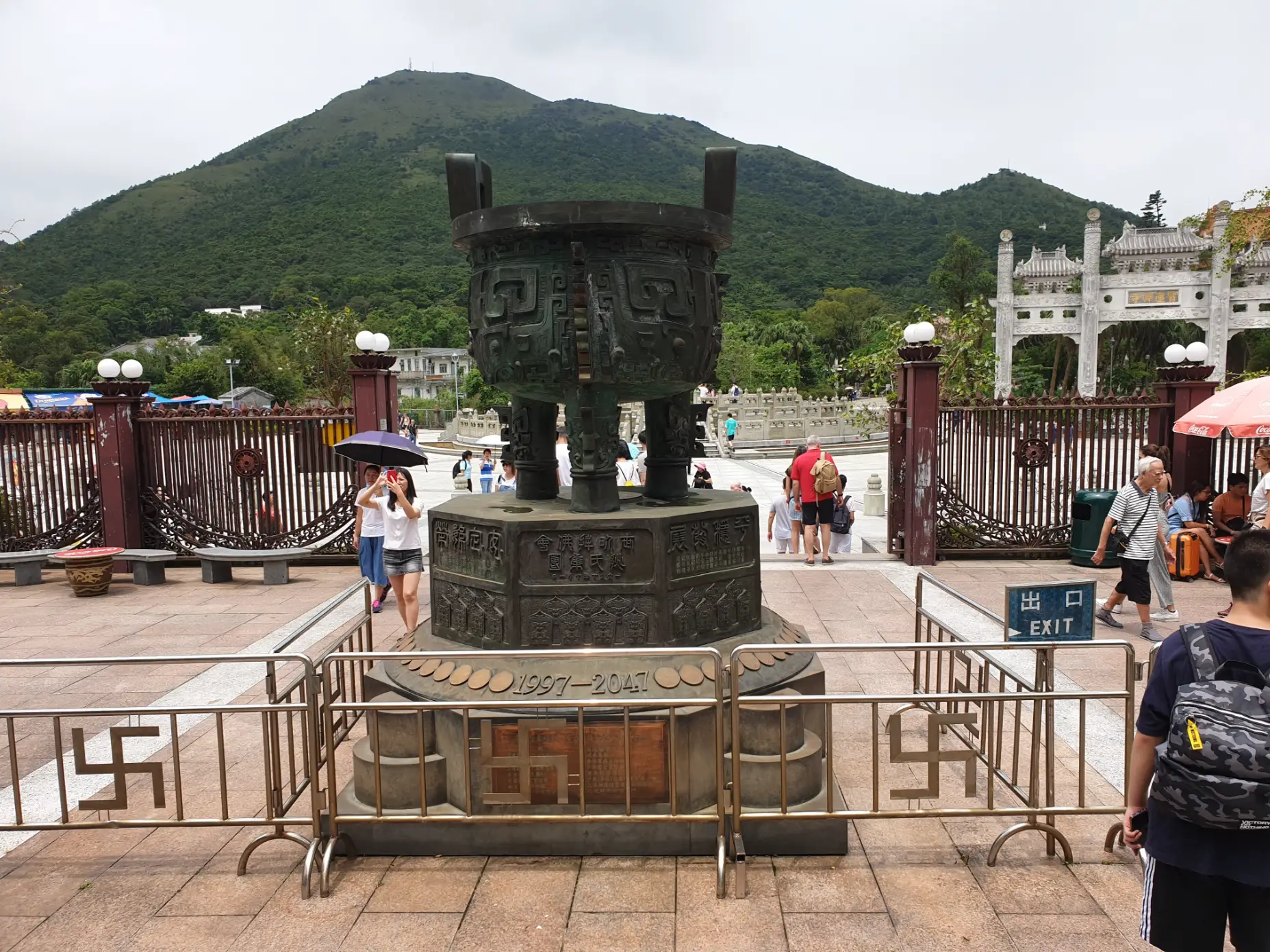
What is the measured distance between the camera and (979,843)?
3.67m

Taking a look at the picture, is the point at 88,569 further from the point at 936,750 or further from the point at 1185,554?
the point at 1185,554

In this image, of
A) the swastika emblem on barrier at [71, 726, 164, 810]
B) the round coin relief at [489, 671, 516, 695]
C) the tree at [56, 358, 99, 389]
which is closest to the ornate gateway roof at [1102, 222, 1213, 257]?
the round coin relief at [489, 671, 516, 695]

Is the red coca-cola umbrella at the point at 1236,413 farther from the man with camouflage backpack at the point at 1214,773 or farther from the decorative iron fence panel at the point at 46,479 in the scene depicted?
A: the decorative iron fence panel at the point at 46,479

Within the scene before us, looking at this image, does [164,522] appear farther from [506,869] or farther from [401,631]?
[506,869]

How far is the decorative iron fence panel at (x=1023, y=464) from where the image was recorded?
1034 cm

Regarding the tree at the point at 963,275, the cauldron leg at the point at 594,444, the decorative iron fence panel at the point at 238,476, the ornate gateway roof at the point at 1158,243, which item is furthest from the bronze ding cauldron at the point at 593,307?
the tree at the point at 963,275

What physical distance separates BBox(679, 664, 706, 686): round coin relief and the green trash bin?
753cm

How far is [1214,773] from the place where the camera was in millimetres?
2084

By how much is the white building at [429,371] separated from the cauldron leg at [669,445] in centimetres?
7528

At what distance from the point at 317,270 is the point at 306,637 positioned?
9783 cm

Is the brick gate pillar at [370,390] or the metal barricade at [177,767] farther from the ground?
the brick gate pillar at [370,390]

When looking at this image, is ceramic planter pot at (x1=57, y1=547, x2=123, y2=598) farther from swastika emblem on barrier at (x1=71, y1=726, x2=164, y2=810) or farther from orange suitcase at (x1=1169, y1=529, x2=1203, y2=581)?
orange suitcase at (x1=1169, y1=529, x2=1203, y2=581)

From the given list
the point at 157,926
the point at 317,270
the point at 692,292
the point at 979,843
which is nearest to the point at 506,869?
the point at 157,926

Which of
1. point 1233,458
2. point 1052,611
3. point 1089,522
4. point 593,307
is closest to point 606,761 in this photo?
point 593,307
